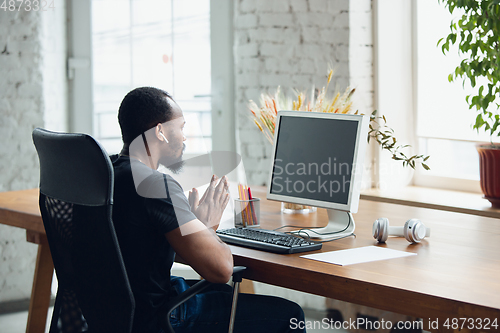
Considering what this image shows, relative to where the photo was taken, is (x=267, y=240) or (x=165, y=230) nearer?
(x=165, y=230)

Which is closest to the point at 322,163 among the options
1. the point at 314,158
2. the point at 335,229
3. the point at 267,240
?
the point at 314,158

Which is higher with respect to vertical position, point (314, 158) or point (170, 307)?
point (314, 158)

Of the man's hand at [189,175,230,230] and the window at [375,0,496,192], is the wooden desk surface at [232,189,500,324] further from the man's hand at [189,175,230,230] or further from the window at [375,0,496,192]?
the window at [375,0,496,192]

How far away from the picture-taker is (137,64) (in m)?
3.39

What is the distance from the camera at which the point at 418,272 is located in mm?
1356

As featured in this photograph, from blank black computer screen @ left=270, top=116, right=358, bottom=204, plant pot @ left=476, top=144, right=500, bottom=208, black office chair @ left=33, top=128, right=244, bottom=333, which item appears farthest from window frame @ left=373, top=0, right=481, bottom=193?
black office chair @ left=33, top=128, right=244, bottom=333

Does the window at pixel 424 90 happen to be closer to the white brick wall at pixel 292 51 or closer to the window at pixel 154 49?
the white brick wall at pixel 292 51

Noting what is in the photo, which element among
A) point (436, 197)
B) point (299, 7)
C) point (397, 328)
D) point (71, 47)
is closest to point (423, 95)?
point (436, 197)

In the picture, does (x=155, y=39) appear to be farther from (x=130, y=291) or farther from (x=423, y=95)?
(x=130, y=291)

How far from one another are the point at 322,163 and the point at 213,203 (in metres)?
0.42

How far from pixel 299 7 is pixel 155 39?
3.07 ft

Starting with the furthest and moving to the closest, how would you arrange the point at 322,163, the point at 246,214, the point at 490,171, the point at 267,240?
the point at 490,171 < the point at 246,214 < the point at 322,163 < the point at 267,240

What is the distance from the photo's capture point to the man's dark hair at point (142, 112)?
1503 mm

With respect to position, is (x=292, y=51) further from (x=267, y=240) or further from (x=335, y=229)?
(x=267, y=240)
